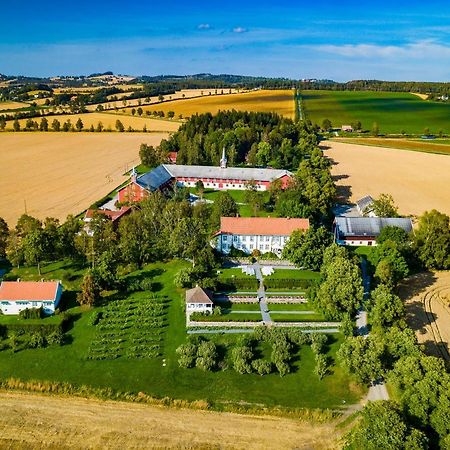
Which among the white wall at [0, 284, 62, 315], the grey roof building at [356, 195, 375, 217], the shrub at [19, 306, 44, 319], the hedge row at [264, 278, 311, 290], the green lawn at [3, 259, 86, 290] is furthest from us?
the grey roof building at [356, 195, 375, 217]

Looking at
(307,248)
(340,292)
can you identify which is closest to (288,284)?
(307,248)

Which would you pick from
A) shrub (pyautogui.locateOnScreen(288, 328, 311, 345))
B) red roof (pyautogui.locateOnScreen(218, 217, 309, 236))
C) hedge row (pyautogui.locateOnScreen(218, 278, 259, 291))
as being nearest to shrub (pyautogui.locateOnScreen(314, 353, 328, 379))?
shrub (pyautogui.locateOnScreen(288, 328, 311, 345))

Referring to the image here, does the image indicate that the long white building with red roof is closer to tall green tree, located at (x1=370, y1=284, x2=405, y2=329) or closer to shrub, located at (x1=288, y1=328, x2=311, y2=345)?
tall green tree, located at (x1=370, y1=284, x2=405, y2=329)

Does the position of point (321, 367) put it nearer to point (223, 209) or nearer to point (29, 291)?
point (29, 291)

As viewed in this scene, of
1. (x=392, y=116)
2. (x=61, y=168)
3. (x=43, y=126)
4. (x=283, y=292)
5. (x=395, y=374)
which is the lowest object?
(x=283, y=292)

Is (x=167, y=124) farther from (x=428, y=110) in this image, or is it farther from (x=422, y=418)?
(x=422, y=418)
